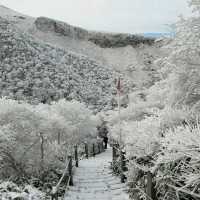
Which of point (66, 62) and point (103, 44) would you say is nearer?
point (66, 62)

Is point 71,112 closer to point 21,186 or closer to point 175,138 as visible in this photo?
point 21,186

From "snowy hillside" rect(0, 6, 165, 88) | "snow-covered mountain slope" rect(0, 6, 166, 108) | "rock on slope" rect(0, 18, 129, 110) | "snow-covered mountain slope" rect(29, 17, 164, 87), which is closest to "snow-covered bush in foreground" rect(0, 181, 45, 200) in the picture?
"rock on slope" rect(0, 18, 129, 110)

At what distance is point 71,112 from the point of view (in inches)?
1227

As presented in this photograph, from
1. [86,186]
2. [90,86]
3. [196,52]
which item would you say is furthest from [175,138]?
[90,86]

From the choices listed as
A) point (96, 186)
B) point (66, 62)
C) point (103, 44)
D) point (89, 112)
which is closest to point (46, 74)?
point (66, 62)

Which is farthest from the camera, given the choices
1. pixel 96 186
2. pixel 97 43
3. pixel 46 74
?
pixel 97 43

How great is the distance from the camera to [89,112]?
34594 mm

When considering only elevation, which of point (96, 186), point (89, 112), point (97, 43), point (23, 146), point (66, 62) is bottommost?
point (96, 186)

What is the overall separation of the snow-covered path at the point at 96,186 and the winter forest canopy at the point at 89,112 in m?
1.08

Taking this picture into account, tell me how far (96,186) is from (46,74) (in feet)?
159

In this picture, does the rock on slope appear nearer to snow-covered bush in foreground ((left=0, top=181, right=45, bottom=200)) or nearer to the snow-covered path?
the snow-covered path

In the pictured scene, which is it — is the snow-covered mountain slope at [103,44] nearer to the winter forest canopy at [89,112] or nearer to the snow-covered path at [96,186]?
the winter forest canopy at [89,112]

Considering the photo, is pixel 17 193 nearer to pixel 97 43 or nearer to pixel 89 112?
pixel 89 112

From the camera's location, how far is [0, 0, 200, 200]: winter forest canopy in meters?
8.26
